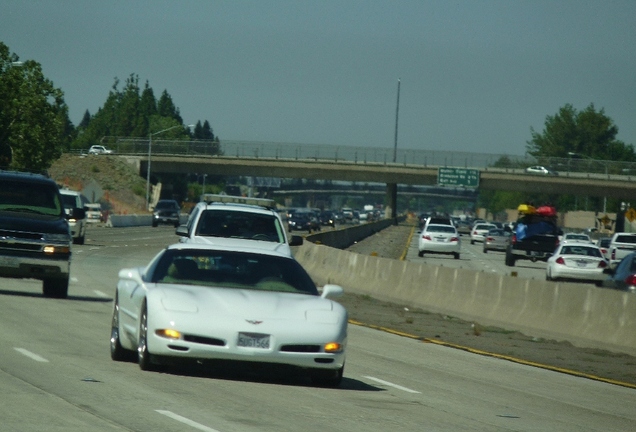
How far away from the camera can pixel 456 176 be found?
106 metres

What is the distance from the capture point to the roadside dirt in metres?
16.5

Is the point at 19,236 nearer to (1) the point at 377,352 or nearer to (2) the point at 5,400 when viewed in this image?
(1) the point at 377,352

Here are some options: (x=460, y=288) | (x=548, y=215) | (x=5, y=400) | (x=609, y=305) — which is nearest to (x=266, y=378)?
(x=5, y=400)

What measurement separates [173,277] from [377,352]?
16.1 ft

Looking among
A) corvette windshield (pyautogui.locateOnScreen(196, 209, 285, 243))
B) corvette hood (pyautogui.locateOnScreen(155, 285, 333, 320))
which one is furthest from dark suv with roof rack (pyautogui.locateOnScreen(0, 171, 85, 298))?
corvette hood (pyautogui.locateOnScreen(155, 285, 333, 320))

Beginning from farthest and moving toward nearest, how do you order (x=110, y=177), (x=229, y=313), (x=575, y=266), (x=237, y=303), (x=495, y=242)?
(x=110, y=177) < (x=495, y=242) < (x=575, y=266) < (x=237, y=303) < (x=229, y=313)

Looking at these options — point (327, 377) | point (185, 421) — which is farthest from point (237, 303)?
point (185, 421)

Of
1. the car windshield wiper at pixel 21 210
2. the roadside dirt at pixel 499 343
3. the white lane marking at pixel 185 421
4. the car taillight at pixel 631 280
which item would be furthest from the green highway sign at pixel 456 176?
the white lane marking at pixel 185 421

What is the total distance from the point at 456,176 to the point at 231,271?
93824 mm

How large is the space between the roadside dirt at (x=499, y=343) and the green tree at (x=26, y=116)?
4456 cm

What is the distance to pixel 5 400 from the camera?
9.88 metres

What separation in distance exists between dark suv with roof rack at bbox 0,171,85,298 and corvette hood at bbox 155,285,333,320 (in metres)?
9.80

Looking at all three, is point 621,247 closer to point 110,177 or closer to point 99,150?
point 110,177

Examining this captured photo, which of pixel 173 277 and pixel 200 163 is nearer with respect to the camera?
pixel 173 277
